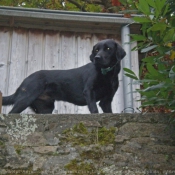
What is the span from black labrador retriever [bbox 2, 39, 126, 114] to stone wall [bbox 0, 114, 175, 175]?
1.04 meters

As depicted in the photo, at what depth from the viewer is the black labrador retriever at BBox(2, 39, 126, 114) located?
5.33 metres

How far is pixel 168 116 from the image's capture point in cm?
423

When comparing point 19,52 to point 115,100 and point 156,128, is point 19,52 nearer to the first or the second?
point 115,100

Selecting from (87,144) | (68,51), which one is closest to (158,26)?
(87,144)

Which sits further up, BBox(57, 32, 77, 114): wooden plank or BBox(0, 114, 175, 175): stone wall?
BBox(57, 32, 77, 114): wooden plank

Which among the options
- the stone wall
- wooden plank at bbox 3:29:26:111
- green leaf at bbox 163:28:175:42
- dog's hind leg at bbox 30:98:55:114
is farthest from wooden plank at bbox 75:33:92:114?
green leaf at bbox 163:28:175:42

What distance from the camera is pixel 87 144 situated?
4035 mm

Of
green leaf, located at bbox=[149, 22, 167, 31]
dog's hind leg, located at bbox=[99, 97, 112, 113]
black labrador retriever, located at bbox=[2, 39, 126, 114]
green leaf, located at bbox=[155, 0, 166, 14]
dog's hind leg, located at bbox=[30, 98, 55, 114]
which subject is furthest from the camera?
dog's hind leg, located at bbox=[30, 98, 55, 114]

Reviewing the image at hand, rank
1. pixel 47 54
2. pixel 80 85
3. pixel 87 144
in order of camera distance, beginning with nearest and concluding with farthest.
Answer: pixel 87 144 < pixel 80 85 < pixel 47 54

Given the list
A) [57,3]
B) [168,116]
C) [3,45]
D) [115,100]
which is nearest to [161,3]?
[168,116]

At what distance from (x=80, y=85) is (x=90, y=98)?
1.23 feet

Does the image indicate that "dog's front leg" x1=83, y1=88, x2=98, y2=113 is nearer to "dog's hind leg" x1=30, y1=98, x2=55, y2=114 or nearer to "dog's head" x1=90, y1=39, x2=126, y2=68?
"dog's head" x1=90, y1=39, x2=126, y2=68

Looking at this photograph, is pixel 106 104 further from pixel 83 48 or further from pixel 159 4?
pixel 159 4

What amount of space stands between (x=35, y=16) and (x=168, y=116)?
292 centimetres
